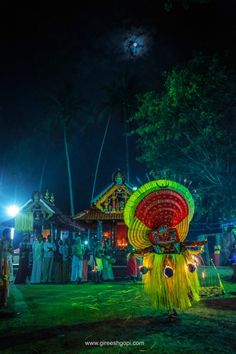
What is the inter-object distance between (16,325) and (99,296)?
399cm

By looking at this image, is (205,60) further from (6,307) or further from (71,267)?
(6,307)

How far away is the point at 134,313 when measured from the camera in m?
7.31

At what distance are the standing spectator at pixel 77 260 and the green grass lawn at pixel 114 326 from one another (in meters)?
5.44

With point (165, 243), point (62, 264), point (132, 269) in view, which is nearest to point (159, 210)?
point (165, 243)

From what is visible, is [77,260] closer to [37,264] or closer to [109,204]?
[37,264]

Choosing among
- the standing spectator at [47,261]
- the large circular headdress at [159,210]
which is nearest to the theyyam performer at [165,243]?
the large circular headdress at [159,210]

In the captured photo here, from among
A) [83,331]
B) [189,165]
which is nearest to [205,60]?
[189,165]

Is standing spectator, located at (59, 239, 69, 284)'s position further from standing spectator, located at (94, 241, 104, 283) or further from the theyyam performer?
the theyyam performer

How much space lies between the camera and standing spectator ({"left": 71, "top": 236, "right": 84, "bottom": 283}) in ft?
48.4

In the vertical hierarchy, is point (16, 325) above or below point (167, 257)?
below

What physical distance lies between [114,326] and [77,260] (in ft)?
29.6

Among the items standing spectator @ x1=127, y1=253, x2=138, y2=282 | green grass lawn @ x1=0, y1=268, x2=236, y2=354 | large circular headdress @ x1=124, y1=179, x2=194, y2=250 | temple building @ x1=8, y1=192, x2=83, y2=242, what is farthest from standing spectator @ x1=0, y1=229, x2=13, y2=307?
temple building @ x1=8, y1=192, x2=83, y2=242

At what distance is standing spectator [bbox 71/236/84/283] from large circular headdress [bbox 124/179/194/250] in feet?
26.6

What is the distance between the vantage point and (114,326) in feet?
20.2
